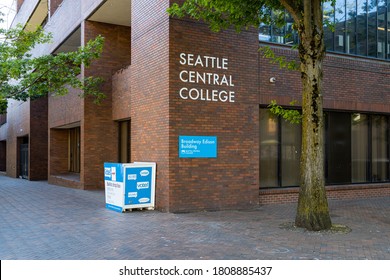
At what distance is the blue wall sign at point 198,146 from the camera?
11.8 metres

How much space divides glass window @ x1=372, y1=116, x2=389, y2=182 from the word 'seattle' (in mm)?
6976

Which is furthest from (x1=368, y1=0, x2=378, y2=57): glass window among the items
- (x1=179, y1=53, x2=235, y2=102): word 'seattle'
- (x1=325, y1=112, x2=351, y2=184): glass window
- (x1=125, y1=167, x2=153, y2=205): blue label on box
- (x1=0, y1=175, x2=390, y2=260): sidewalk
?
(x1=125, y1=167, x2=153, y2=205): blue label on box

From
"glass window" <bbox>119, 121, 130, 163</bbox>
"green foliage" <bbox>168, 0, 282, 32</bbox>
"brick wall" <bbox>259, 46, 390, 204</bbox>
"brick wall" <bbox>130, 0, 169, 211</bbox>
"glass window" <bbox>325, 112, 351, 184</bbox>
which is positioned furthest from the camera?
"glass window" <bbox>119, 121, 130, 163</bbox>

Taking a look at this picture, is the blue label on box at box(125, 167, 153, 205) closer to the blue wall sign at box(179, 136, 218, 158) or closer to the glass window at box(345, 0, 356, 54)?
the blue wall sign at box(179, 136, 218, 158)

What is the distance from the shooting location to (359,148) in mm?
16109

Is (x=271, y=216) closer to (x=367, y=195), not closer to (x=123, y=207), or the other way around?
(x=123, y=207)

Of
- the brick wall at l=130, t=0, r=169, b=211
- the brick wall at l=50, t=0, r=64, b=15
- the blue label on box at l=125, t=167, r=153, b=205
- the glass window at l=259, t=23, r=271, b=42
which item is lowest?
the blue label on box at l=125, t=167, r=153, b=205

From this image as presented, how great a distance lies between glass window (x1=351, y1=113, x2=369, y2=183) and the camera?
1593 centimetres

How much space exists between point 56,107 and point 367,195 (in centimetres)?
1622

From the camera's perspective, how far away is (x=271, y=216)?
1140 cm

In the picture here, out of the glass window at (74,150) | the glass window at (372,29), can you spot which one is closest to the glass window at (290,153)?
the glass window at (372,29)

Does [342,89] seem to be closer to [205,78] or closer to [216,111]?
[216,111]

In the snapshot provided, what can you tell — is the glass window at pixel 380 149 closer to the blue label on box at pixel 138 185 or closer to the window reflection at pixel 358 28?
the window reflection at pixel 358 28

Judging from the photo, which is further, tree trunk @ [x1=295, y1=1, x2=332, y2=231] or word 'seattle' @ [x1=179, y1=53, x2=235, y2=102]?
word 'seattle' @ [x1=179, y1=53, x2=235, y2=102]
